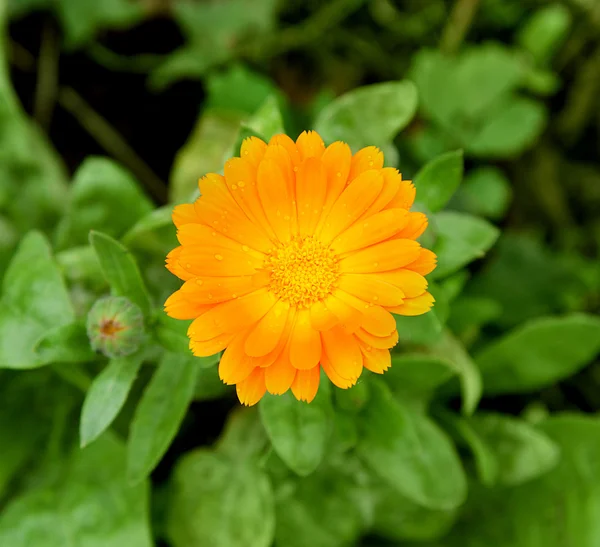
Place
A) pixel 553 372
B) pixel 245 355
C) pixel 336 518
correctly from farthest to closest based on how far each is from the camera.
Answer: pixel 553 372 < pixel 336 518 < pixel 245 355

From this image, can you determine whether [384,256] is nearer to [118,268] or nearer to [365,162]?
[365,162]

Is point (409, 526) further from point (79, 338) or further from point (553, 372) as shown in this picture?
point (79, 338)

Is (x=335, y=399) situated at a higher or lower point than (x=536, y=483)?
higher

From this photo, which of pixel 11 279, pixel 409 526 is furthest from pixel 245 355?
pixel 409 526

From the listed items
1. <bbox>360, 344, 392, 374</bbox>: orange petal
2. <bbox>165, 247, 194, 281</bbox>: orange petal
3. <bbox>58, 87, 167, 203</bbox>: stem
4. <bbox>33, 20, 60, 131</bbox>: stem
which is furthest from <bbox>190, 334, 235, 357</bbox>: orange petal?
<bbox>33, 20, 60, 131</bbox>: stem

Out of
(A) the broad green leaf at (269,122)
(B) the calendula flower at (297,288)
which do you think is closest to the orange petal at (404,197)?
(B) the calendula flower at (297,288)

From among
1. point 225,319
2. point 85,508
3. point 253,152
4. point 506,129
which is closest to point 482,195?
point 506,129
